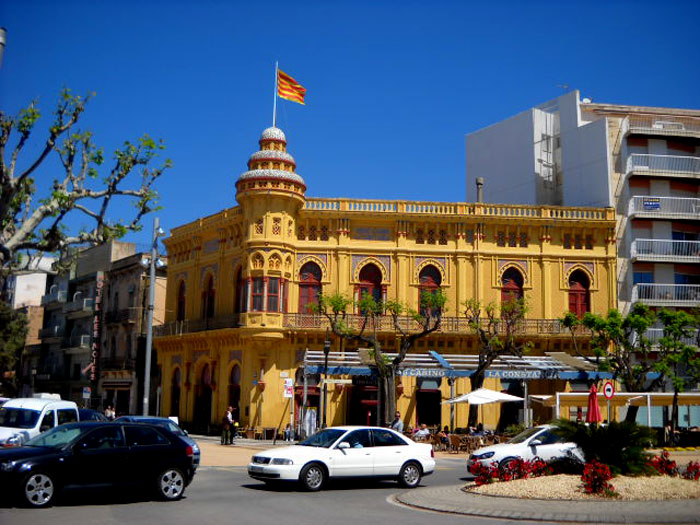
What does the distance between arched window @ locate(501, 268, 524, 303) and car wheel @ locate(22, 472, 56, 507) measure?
97.3 ft

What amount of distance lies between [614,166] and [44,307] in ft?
147

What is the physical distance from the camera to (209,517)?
12859 millimetres

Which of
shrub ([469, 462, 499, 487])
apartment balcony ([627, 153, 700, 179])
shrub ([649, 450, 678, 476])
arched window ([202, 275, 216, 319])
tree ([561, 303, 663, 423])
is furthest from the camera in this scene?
arched window ([202, 275, 216, 319])

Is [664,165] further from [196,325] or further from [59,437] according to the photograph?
[59,437]

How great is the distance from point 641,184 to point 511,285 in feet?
29.4

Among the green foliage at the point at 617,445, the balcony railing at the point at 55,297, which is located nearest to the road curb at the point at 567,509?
the green foliage at the point at 617,445

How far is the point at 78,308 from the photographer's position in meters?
56.6

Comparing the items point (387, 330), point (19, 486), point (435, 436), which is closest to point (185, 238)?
point (387, 330)

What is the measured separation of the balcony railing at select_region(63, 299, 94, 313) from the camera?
5522 cm

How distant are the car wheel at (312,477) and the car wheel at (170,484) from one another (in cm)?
266

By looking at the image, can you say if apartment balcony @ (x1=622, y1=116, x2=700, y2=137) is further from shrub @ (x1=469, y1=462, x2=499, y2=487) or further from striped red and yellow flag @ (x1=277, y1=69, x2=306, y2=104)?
shrub @ (x1=469, y1=462, x2=499, y2=487)

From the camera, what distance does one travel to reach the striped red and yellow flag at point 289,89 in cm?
4006

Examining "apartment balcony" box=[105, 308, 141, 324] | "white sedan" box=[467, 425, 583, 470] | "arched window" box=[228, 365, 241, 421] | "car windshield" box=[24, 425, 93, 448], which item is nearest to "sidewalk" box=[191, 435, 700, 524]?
"white sedan" box=[467, 425, 583, 470]

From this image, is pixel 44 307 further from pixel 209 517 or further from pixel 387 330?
pixel 209 517
